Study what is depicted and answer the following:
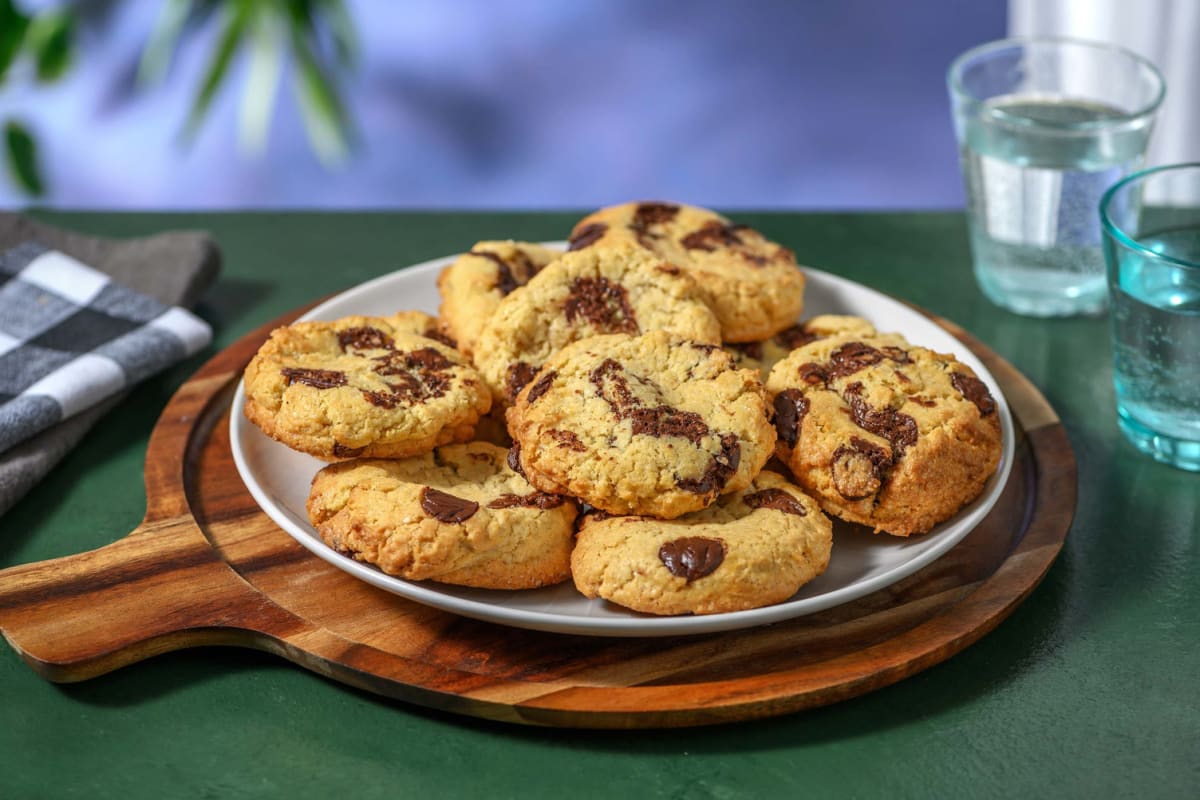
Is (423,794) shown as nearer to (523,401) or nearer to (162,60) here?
(523,401)

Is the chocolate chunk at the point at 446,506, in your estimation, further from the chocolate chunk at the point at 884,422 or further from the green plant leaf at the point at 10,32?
the green plant leaf at the point at 10,32

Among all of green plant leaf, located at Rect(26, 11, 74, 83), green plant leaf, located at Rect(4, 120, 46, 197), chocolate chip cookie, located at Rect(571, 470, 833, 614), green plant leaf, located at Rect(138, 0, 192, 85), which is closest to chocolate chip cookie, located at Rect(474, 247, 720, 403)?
chocolate chip cookie, located at Rect(571, 470, 833, 614)

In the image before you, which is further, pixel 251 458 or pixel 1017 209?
pixel 1017 209

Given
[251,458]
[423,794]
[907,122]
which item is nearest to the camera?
[423,794]

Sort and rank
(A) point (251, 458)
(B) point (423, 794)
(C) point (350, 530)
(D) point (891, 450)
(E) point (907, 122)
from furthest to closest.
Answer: (E) point (907, 122), (A) point (251, 458), (D) point (891, 450), (C) point (350, 530), (B) point (423, 794)

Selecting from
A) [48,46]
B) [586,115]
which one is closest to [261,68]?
[48,46]

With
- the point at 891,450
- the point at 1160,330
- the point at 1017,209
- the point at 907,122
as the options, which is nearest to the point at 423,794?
the point at 891,450
